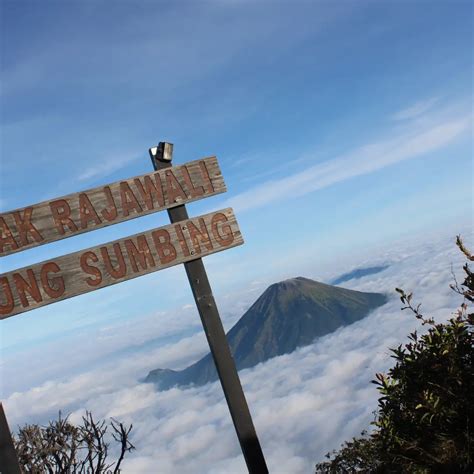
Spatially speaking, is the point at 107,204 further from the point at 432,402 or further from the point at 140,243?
the point at 432,402

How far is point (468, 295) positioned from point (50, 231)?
4.99 metres

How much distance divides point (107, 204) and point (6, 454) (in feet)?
10.6

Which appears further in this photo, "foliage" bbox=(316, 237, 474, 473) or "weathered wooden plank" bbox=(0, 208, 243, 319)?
"weathered wooden plank" bbox=(0, 208, 243, 319)

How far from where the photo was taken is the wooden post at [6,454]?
6.25m

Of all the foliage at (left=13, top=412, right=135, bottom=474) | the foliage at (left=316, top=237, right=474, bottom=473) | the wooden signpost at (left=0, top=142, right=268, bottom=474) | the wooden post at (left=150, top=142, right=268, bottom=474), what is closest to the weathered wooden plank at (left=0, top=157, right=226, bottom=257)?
the wooden signpost at (left=0, top=142, right=268, bottom=474)

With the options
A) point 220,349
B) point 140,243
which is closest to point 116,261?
point 140,243

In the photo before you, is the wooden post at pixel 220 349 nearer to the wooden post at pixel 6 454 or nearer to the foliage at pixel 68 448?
the wooden post at pixel 6 454

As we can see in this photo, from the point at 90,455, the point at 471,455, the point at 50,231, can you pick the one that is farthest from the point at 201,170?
the point at 90,455

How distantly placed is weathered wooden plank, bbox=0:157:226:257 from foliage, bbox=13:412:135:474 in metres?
4.35

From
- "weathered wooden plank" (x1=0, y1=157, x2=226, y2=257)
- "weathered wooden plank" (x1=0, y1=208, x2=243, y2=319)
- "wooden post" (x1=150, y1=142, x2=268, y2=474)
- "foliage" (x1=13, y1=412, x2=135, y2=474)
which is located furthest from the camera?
"foliage" (x1=13, y1=412, x2=135, y2=474)

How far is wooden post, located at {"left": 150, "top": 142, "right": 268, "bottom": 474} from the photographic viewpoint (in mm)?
6961

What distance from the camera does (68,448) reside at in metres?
10.2

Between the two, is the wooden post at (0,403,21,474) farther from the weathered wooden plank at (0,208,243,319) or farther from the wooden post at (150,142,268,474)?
the wooden post at (150,142,268,474)

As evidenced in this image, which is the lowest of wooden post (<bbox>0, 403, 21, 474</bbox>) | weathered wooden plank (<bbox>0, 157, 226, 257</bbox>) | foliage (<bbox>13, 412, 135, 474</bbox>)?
foliage (<bbox>13, 412, 135, 474</bbox>)
